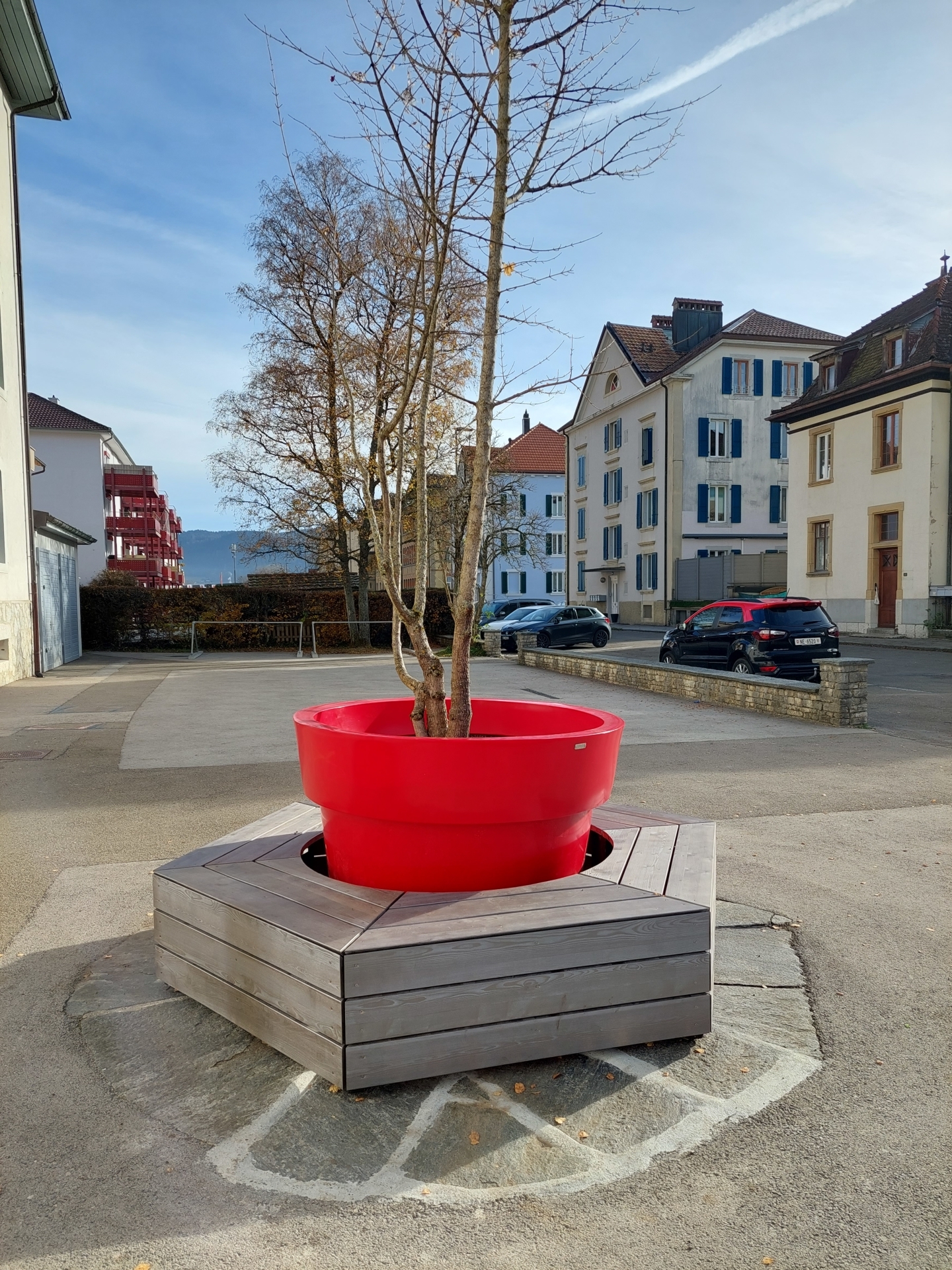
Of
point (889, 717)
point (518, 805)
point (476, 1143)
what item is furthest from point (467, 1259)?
point (889, 717)

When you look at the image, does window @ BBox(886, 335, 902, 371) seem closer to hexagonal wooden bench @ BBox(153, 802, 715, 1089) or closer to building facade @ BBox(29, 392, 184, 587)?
hexagonal wooden bench @ BBox(153, 802, 715, 1089)

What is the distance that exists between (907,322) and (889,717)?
2268 cm

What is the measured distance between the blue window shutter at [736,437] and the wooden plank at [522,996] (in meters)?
41.1

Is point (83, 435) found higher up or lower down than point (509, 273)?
higher up

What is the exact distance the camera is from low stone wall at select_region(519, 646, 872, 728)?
10.2m

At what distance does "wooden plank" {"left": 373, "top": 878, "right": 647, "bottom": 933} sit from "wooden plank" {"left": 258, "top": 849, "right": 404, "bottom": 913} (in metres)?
0.08

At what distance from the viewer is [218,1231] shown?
2131 mm

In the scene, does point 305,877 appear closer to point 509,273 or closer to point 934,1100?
point 934,1100

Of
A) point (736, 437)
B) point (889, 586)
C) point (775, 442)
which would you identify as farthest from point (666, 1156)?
point (775, 442)

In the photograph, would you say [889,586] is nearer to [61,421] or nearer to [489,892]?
[489,892]

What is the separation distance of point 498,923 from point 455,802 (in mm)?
428

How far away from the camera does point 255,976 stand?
2893mm

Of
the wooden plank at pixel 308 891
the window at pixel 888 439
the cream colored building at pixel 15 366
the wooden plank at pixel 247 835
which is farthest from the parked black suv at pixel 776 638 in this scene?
the window at pixel 888 439

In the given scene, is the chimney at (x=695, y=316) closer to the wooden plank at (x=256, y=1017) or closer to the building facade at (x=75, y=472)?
the building facade at (x=75, y=472)
